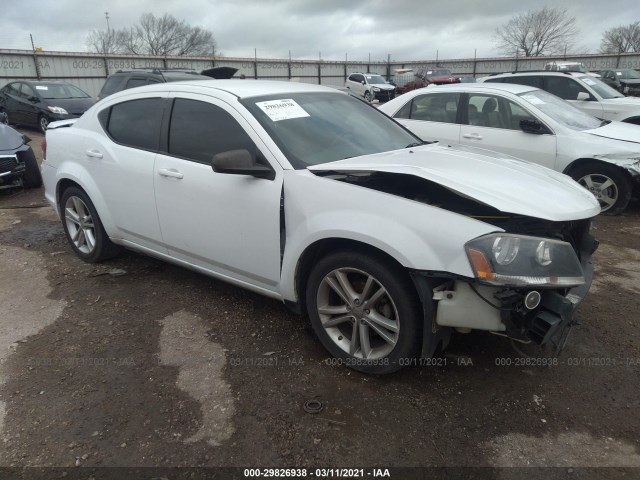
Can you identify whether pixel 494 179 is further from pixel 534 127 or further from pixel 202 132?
pixel 534 127

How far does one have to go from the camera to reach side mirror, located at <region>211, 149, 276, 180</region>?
111 inches

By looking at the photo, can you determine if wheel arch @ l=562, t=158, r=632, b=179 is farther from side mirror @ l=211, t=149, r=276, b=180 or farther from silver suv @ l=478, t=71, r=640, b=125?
side mirror @ l=211, t=149, r=276, b=180

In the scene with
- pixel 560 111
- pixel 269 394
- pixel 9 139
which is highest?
pixel 560 111

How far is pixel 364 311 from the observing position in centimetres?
271

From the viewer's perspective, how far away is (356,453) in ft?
7.49

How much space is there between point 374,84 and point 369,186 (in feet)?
81.8

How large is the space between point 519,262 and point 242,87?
2.31m

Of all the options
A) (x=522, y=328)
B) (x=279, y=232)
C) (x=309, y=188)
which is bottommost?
(x=522, y=328)

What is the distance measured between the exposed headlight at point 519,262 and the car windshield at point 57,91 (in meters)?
13.8

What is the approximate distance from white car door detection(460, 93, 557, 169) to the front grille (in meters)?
6.54

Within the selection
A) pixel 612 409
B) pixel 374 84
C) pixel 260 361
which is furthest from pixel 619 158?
pixel 374 84

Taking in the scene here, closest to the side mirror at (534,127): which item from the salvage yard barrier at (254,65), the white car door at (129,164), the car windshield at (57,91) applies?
the white car door at (129,164)

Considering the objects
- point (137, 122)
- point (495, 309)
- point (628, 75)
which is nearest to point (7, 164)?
point (137, 122)

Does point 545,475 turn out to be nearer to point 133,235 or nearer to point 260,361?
point 260,361
